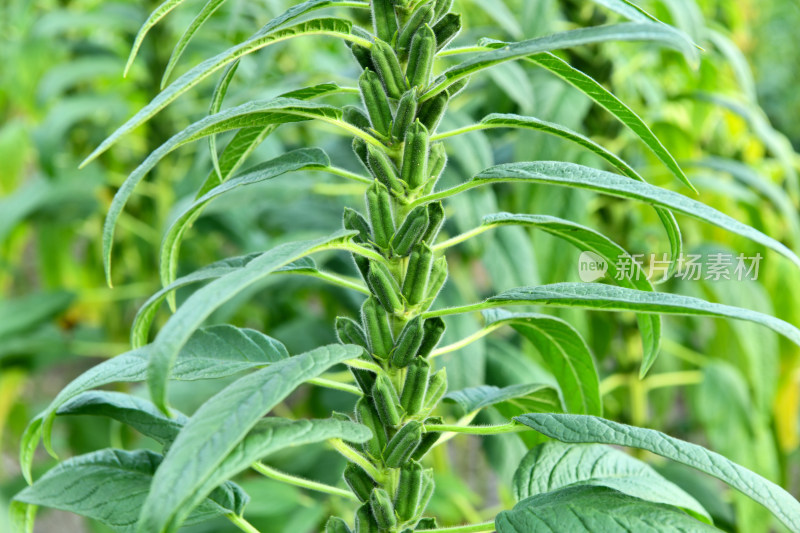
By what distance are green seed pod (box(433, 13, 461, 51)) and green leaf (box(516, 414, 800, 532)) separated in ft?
0.54

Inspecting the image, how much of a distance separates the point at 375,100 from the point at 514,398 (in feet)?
0.56

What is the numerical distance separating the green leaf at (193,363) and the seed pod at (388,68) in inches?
4.6

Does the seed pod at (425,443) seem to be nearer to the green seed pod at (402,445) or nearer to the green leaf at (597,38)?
the green seed pod at (402,445)

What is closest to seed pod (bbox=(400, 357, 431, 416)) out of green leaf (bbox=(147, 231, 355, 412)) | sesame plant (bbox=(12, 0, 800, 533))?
sesame plant (bbox=(12, 0, 800, 533))

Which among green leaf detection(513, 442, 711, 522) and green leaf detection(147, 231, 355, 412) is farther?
green leaf detection(513, 442, 711, 522)

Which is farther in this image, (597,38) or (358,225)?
(358,225)

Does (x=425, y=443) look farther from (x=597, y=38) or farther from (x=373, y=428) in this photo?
(x=597, y=38)

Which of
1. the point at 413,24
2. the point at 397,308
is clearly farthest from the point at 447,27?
the point at 397,308

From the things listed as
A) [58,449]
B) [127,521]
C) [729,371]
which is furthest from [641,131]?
[58,449]

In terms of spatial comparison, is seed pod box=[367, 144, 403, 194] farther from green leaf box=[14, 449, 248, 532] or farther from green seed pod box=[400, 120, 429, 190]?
green leaf box=[14, 449, 248, 532]

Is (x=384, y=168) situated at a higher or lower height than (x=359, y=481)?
higher

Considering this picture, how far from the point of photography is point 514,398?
15.4 inches

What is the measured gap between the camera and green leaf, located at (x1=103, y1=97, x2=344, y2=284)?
10.6 inches

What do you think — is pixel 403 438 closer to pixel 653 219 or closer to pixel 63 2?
pixel 653 219
